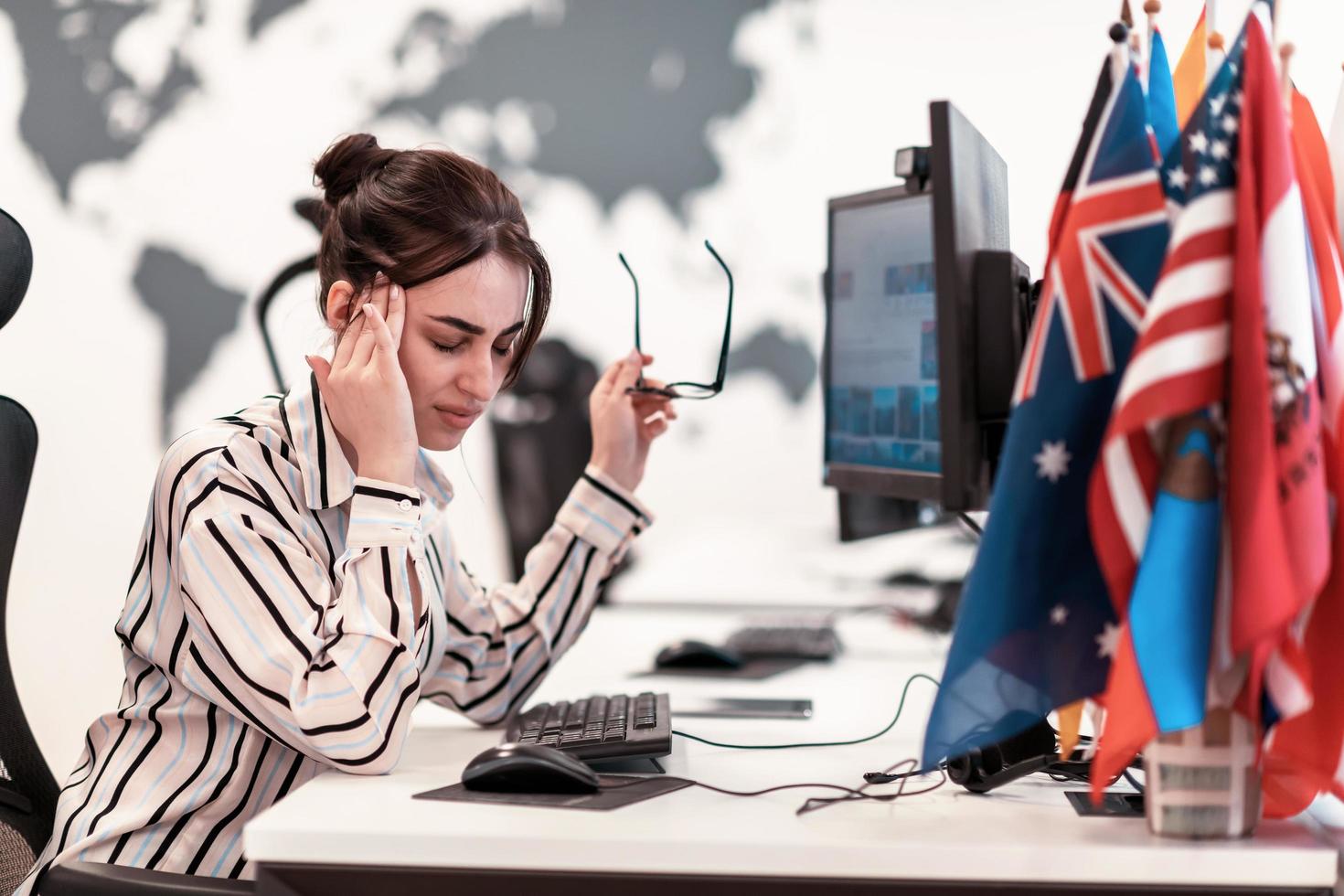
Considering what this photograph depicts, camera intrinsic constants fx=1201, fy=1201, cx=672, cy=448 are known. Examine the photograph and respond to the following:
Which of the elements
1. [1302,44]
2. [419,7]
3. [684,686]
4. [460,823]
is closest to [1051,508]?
[460,823]

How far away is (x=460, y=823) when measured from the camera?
81 centimetres

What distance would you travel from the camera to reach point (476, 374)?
1246 millimetres

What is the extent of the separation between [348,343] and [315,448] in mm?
106

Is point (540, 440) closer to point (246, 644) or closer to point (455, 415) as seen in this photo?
point (455, 415)

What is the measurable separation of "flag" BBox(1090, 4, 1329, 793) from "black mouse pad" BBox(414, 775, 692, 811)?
33 centimetres

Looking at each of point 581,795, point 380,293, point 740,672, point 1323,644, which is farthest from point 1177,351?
point 740,672

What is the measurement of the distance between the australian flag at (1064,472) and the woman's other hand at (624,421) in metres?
0.77

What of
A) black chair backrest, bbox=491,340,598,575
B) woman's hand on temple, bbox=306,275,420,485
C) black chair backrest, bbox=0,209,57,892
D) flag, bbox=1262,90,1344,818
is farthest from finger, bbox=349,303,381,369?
black chair backrest, bbox=491,340,598,575

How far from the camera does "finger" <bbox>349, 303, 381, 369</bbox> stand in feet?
3.70

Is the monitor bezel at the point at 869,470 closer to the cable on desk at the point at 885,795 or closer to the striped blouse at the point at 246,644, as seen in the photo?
the cable on desk at the point at 885,795

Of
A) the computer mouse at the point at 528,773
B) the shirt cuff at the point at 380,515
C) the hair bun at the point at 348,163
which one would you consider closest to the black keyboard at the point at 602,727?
the computer mouse at the point at 528,773

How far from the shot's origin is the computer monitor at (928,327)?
36.9 inches

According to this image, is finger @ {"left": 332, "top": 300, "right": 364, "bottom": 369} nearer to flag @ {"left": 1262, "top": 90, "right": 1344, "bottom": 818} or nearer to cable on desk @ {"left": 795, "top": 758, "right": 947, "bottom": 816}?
cable on desk @ {"left": 795, "top": 758, "right": 947, "bottom": 816}

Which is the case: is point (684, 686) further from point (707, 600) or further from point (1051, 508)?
point (707, 600)
